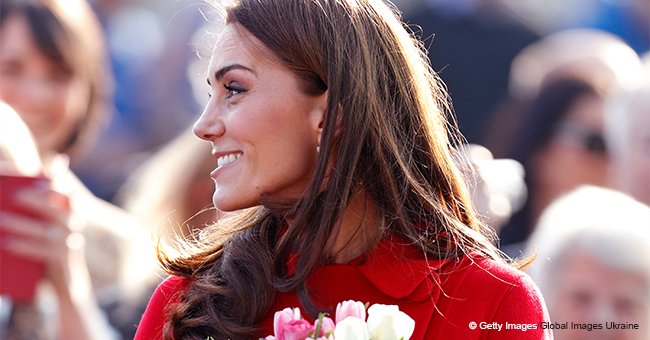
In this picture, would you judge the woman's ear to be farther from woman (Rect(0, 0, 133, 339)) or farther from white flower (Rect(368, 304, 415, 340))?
woman (Rect(0, 0, 133, 339))

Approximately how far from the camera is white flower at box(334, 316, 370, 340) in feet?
6.88

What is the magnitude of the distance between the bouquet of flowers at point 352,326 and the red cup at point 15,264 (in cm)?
178

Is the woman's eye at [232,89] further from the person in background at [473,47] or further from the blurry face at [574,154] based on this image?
the person in background at [473,47]

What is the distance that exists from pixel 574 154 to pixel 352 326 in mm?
3162

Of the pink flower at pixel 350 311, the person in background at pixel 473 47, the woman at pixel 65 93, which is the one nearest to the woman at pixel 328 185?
the pink flower at pixel 350 311

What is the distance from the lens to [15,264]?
3844mm

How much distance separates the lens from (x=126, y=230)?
4.62 metres

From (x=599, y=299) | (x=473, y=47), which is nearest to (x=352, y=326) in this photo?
(x=599, y=299)

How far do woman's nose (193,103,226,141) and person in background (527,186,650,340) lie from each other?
1478 mm

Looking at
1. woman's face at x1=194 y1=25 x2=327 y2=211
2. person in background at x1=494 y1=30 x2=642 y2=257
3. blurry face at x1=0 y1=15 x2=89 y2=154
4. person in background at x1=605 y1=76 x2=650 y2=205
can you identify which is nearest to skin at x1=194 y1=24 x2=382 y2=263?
woman's face at x1=194 y1=25 x2=327 y2=211

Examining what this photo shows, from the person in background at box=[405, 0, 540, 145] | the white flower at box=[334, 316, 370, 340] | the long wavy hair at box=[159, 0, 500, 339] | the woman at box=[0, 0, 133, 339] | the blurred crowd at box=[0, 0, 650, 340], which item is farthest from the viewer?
the person in background at box=[405, 0, 540, 145]

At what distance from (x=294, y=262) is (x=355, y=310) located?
568 mm

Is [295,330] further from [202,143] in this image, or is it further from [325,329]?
[202,143]

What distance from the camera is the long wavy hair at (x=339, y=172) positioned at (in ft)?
8.91
